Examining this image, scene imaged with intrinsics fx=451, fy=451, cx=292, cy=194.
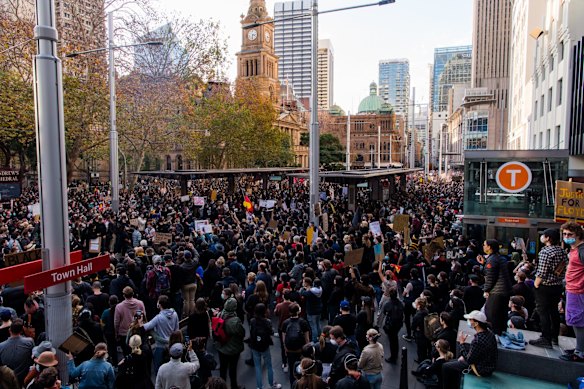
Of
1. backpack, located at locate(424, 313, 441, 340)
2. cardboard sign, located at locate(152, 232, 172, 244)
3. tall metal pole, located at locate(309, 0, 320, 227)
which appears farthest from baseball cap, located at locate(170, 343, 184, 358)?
tall metal pole, located at locate(309, 0, 320, 227)

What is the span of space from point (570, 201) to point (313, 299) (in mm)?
7559

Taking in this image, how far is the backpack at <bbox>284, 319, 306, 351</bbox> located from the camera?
257 inches

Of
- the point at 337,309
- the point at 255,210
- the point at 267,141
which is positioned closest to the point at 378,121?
the point at 267,141

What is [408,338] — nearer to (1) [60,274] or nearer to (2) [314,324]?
(2) [314,324]

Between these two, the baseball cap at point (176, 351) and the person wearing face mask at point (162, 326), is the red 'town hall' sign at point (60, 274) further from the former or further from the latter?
the person wearing face mask at point (162, 326)

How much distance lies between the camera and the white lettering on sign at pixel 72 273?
4.54m

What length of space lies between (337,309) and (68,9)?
2532 cm

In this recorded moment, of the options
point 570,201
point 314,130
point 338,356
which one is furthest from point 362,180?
point 338,356

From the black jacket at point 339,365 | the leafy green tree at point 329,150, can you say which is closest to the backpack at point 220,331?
the black jacket at point 339,365

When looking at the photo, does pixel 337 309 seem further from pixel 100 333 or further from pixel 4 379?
pixel 4 379

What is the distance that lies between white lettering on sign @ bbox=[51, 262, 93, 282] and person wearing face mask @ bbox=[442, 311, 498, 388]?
4.43 meters

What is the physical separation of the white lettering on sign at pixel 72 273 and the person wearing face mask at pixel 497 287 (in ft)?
→ 16.9

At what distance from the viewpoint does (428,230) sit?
1789 cm

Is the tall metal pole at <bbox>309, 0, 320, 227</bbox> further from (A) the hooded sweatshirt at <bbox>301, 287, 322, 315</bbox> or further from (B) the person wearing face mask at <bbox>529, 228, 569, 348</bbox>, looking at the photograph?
(B) the person wearing face mask at <bbox>529, 228, 569, 348</bbox>
